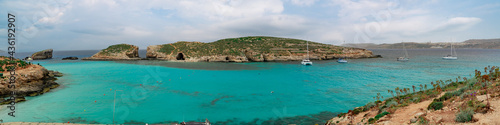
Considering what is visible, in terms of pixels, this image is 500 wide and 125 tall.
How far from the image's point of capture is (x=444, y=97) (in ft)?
32.4

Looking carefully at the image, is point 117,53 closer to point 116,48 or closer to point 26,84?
point 116,48

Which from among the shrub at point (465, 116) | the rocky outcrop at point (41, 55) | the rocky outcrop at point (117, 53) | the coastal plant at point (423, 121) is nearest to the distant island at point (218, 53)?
the rocky outcrop at point (117, 53)

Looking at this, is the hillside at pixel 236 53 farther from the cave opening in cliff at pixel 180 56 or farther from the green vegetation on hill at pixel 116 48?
the green vegetation on hill at pixel 116 48

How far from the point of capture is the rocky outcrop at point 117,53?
270 feet

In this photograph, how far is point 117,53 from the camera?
83.4 metres

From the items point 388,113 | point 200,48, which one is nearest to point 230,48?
point 200,48

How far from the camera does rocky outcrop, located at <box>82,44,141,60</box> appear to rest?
82.2m

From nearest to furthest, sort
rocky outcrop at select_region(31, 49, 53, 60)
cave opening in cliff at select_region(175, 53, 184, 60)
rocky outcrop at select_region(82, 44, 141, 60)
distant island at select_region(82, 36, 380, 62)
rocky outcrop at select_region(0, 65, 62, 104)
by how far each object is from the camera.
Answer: rocky outcrop at select_region(0, 65, 62, 104), distant island at select_region(82, 36, 380, 62), cave opening in cliff at select_region(175, 53, 184, 60), rocky outcrop at select_region(82, 44, 141, 60), rocky outcrop at select_region(31, 49, 53, 60)

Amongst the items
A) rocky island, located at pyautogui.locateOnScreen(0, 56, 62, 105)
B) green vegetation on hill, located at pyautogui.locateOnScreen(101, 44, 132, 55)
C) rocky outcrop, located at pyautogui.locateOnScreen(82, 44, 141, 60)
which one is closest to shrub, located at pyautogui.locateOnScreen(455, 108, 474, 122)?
rocky island, located at pyautogui.locateOnScreen(0, 56, 62, 105)

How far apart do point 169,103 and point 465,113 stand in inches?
843

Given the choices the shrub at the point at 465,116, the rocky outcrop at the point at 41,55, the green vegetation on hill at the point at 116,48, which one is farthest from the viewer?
the rocky outcrop at the point at 41,55

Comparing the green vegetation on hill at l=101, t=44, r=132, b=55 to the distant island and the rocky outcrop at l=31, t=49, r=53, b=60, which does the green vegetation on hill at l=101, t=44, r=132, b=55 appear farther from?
the rocky outcrop at l=31, t=49, r=53, b=60

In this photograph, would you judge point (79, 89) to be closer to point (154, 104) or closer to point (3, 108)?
point (3, 108)

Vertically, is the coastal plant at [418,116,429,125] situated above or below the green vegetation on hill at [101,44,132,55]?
below
